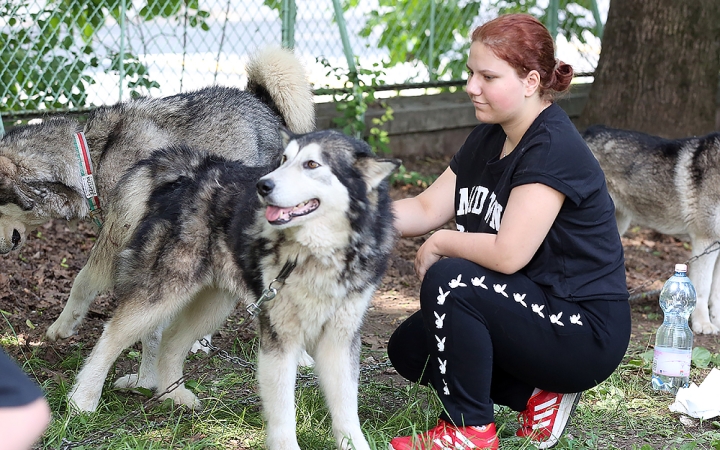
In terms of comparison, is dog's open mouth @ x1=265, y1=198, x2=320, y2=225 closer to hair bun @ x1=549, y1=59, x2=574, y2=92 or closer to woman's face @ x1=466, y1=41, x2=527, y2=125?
woman's face @ x1=466, y1=41, x2=527, y2=125

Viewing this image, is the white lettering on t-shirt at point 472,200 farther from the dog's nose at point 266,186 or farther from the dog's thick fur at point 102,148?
the dog's thick fur at point 102,148

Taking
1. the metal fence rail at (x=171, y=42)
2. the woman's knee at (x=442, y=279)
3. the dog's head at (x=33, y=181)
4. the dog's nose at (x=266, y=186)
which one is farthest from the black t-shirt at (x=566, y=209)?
the metal fence rail at (x=171, y=42)

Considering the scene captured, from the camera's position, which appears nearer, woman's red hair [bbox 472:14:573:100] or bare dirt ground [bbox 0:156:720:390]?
woman's red hair [bbox 472:14:573:100]

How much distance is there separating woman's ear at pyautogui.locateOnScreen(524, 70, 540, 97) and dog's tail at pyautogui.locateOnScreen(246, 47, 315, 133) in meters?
2.05

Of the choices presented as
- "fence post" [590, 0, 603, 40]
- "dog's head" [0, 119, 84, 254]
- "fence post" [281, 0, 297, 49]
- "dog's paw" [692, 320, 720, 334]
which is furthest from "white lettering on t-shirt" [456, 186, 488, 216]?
"fence post" [590, 0, 603, 40]

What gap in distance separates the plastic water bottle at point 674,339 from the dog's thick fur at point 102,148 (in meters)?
2.26

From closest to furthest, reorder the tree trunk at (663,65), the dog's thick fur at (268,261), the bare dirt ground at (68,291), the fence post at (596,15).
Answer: the dog's thick fur at (268,261) < the bare dirt ground at (68,291) < the tree trunk at (663,65) < the fence post at (596,15)

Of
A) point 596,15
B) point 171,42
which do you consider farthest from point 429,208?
Result: point 596,15

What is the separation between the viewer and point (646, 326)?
5152 millimetres

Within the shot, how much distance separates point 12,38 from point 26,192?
281cm

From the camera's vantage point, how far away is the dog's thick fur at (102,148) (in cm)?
403

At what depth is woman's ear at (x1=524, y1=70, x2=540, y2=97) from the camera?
287 cm

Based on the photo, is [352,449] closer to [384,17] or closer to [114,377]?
[114,377]

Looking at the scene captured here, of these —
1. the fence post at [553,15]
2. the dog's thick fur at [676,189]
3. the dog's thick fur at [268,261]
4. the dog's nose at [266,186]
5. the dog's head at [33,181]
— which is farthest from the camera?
the fence post at [553,15]
